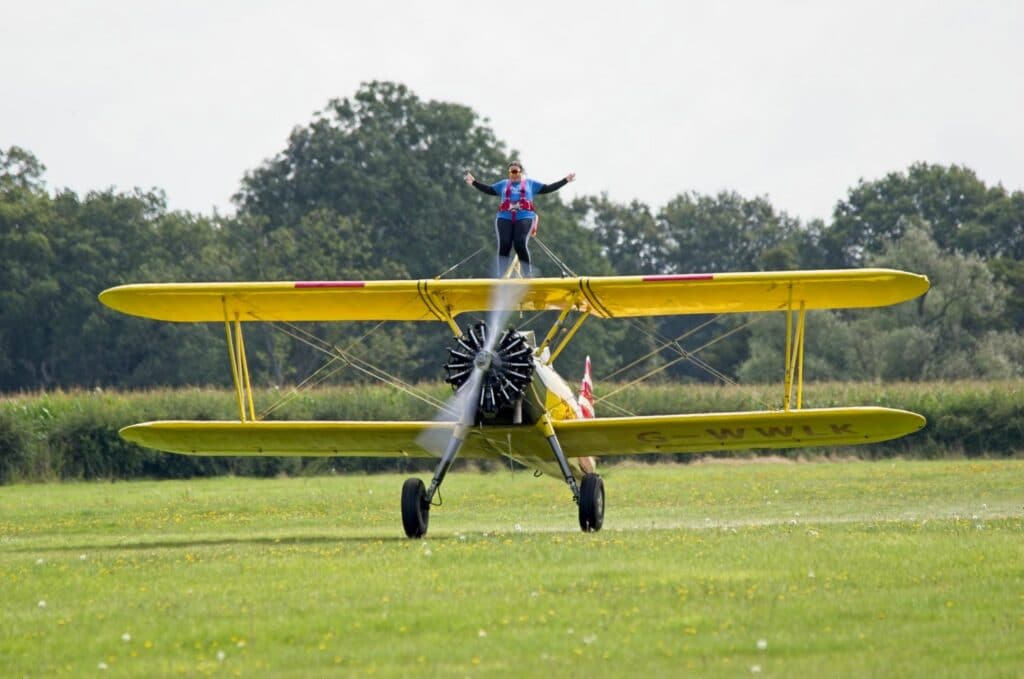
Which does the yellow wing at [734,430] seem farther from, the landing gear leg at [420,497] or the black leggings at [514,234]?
the black leggings at [514,234]

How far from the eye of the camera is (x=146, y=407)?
32.3 meters

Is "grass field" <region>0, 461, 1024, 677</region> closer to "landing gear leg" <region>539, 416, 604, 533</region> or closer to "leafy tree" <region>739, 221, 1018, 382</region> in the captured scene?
"landing gear leg" <region>539, 416, 604, 533</region>

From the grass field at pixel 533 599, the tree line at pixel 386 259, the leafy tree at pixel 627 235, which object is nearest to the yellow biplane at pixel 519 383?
the grass field at pixel 533 599

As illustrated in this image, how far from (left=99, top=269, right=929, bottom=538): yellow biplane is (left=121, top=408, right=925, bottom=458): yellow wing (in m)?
0.02

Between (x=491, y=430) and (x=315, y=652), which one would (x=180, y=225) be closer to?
(x=491, y=430)

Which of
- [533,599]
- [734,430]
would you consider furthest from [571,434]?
[533,599]

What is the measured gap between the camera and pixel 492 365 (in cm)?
1496

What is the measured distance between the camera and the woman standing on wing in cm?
1661

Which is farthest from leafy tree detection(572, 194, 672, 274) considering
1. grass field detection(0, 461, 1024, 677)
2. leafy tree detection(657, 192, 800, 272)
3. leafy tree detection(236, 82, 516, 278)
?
grass field detection(0, 461, 1024, 677)

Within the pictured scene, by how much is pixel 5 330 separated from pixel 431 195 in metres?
17.6

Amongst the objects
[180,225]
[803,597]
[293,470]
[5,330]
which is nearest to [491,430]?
[803,597]

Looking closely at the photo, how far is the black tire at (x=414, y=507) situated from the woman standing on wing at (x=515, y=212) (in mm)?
2460

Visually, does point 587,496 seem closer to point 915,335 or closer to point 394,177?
point 915,335

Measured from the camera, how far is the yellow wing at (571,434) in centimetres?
1563
